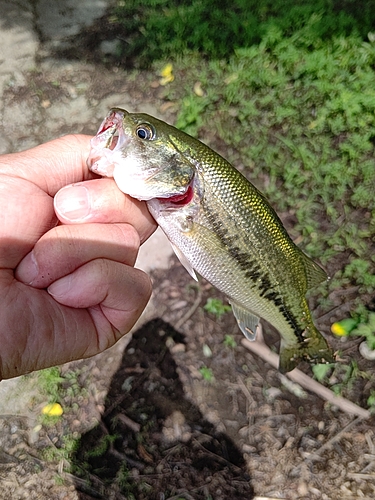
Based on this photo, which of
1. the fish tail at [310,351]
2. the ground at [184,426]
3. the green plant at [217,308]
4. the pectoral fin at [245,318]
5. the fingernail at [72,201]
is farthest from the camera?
the green plant at [217,308]

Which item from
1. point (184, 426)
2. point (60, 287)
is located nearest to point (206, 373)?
point (184, 426)

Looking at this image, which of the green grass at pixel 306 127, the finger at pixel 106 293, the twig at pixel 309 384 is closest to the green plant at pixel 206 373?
the twig at pixel 309 384

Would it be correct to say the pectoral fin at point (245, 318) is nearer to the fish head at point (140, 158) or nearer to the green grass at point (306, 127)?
the fish head at point (140, 158)

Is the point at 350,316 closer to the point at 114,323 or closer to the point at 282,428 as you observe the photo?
the point at 282,428

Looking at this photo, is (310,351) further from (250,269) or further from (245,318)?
(250,269)

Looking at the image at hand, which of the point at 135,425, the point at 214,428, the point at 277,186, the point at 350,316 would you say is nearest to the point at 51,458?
the point at 135,425

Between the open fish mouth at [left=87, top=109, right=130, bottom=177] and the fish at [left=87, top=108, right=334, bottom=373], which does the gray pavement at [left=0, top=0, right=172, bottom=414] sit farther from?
the open fish mouth at [left=87, top=109, right=130, bottom=177]
